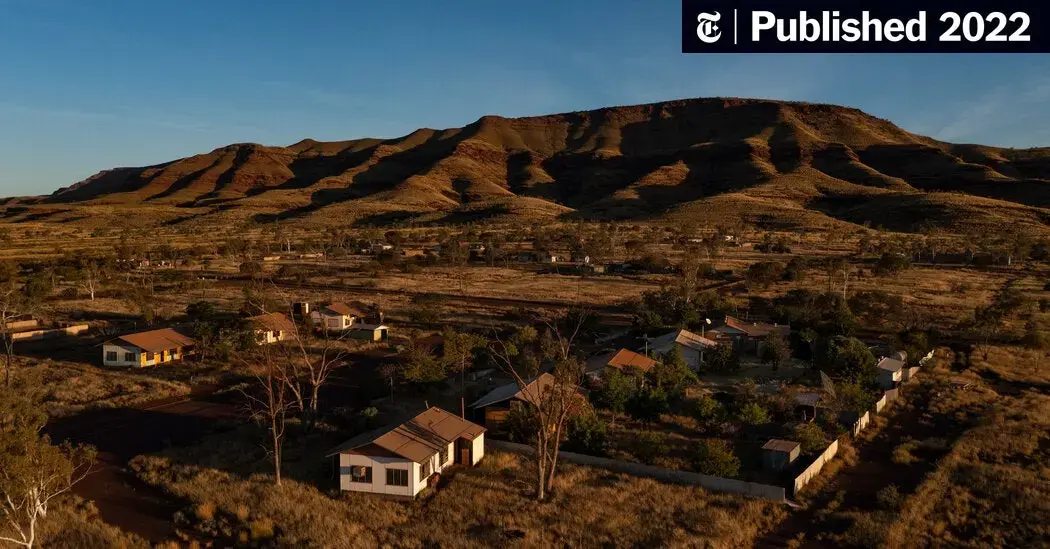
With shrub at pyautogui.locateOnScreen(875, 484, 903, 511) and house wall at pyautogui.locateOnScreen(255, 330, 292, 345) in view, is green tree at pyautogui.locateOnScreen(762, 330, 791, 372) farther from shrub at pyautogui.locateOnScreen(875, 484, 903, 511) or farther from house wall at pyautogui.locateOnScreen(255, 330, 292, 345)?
house wall at pyautogui.locateOnScreen(255, 330, 292, 345)

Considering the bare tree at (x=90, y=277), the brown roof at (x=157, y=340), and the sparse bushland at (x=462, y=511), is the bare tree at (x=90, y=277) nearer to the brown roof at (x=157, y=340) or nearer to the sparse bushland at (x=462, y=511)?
the brown roof at (x=157, y=340)

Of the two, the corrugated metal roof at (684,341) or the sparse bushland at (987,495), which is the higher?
the corrugated metal roof at (684,341)

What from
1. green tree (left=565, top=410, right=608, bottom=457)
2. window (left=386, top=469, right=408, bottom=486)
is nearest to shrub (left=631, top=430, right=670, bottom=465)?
green tree (left=565, top=410, right=608, bottom=457)

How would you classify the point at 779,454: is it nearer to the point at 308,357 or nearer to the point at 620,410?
the point at 620,410

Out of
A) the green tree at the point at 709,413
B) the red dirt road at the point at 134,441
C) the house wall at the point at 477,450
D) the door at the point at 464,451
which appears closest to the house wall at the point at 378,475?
the door at the point at 464,451

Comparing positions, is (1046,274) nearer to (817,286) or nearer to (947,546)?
(817,286)

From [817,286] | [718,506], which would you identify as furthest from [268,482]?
[817,286]
